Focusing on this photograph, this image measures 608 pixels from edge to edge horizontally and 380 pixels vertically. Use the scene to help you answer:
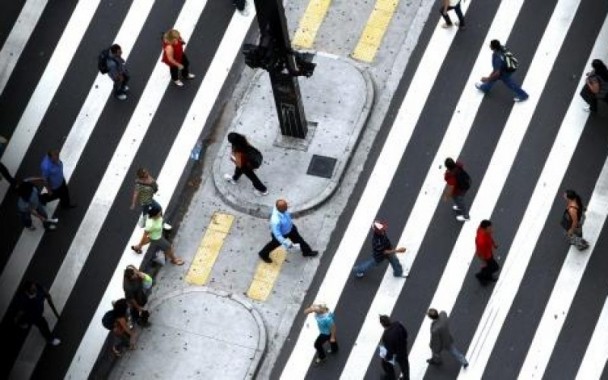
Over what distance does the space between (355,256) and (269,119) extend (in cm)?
378

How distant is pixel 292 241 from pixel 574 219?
5212 millimetres

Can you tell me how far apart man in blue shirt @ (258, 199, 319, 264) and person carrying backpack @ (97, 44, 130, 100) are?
486 centimetres

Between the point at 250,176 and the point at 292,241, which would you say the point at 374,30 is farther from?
the point at 292,241

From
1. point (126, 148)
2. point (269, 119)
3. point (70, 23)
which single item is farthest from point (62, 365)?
point (70, 23)

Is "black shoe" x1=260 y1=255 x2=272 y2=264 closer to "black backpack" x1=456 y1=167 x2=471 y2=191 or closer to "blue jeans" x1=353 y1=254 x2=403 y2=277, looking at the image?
"blue jeans" x1=353 y1=254 x2=403 y2=277

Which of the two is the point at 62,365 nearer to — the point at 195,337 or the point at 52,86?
the point at 195,337

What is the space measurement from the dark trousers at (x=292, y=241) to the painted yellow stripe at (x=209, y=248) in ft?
3.49

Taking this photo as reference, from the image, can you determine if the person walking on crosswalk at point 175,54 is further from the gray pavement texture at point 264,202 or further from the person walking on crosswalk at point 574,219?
the person walking on crosswalk at point 574,219

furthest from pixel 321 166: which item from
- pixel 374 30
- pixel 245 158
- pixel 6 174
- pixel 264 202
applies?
pixel 6 174

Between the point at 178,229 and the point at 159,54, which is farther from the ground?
the point at 159,54

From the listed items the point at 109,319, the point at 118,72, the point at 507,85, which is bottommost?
the point at 109,319

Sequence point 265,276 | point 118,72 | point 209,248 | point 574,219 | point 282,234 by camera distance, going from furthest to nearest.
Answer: point 118,72 < point 209,248 < point 265,276 < point 282,234 < point 574,219

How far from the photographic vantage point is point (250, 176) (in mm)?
24750

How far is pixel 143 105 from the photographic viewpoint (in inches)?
1057
